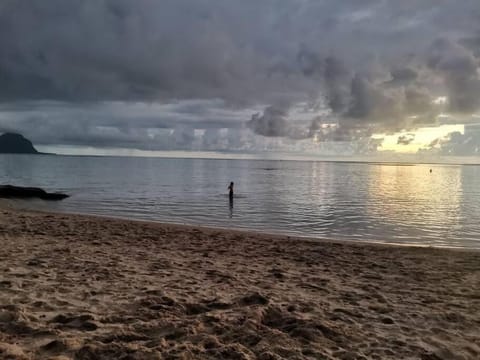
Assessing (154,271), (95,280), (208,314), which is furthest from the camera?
(154,271)

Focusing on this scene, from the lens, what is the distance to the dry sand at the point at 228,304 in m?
5.21

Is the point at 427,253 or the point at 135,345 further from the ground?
the point at 135,345

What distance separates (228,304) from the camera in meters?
6.97

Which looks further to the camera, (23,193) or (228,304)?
(23,193)

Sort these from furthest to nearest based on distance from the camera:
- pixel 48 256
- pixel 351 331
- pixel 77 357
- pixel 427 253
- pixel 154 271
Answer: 1. pixel 427 253
2. pixel 48 256
3. pixel 154 271
4. pixel 351 331
5. pixel 77 357

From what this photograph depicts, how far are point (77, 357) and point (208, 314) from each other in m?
2.19

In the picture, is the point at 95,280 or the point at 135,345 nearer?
the point at 135,345

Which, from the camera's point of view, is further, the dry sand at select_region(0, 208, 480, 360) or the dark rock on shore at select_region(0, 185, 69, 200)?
the dark rock on shore at select_region(0, 185, 69, 200)

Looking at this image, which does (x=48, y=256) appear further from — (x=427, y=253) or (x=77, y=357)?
(x=427, y=253)

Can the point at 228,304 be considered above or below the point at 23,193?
above

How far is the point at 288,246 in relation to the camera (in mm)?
14633

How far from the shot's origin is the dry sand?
5215 millimetres

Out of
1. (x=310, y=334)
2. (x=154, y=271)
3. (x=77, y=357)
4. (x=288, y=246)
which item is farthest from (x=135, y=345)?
(x=288, y=246)

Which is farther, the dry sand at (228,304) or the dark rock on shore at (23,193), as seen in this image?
the dark rock on shore at (23,193)
